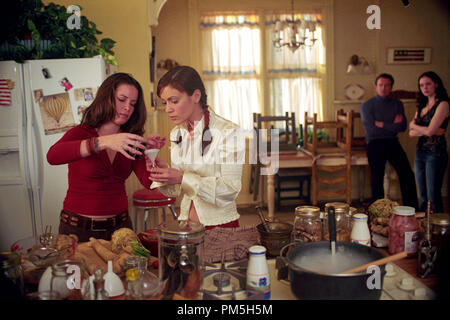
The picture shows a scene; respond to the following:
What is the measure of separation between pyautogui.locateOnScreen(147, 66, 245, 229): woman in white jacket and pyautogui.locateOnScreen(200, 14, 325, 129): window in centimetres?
346

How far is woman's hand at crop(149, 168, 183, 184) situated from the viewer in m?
1.75

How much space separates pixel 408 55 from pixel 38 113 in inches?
177

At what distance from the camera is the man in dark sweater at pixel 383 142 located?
4387mm

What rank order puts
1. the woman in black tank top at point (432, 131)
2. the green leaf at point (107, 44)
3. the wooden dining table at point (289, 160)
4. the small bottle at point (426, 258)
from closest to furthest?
the small bottle at point (426, 258) → the green leaf at point (107, 44) → the woman in black tank top at point (432, 131) → the wooden dining table at point (289, 160)

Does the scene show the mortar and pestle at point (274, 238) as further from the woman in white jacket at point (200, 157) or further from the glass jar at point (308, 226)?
the woman in white jacket at point (200, 157)

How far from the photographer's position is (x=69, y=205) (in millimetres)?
2049

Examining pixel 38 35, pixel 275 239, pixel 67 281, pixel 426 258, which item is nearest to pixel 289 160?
pixel 38 35

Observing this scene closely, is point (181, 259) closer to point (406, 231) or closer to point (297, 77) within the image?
point (406, 231)

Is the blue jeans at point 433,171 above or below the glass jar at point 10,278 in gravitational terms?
below

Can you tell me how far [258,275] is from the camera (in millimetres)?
1201

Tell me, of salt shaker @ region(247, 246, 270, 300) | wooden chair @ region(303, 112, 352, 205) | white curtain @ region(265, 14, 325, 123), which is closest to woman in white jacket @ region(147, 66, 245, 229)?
salt shaker @ region(247, 246, 270, 300)

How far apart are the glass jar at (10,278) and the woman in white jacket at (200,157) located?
0.66m

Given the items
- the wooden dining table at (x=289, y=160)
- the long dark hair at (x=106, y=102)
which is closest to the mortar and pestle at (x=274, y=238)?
the long dark hair at (x=106, y=102)
